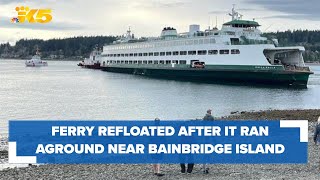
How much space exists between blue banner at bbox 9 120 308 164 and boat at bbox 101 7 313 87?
3663 cm

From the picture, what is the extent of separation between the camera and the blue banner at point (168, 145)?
1349 centimetres

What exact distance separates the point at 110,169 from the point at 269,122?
15451mm

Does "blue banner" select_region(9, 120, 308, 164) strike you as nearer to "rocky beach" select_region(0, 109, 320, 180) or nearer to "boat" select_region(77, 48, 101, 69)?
"rocky beach" select_region(0, 109, 320, 180)

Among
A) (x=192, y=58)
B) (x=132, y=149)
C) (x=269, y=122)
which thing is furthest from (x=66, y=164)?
(x=192, y=58)

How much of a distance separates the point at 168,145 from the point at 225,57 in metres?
56.6

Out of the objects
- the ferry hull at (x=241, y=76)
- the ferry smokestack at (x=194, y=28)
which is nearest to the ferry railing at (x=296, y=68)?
the ferry hull at (x=241, y=76)

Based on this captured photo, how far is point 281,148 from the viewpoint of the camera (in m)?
18.9

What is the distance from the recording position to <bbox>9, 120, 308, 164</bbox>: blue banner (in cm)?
1349

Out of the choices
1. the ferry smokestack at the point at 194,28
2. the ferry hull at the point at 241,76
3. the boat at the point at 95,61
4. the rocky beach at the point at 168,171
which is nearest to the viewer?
the rocky beach at the point at 168,171

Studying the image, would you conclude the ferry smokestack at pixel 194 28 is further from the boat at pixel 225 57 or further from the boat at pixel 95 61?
the boat at pixel 95 61

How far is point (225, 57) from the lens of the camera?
70.6 meters

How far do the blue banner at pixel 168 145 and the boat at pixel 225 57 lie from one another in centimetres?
3663

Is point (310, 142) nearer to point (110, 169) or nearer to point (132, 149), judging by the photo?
point (132, 149)

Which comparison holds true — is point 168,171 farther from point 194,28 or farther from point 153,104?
point 194,28
